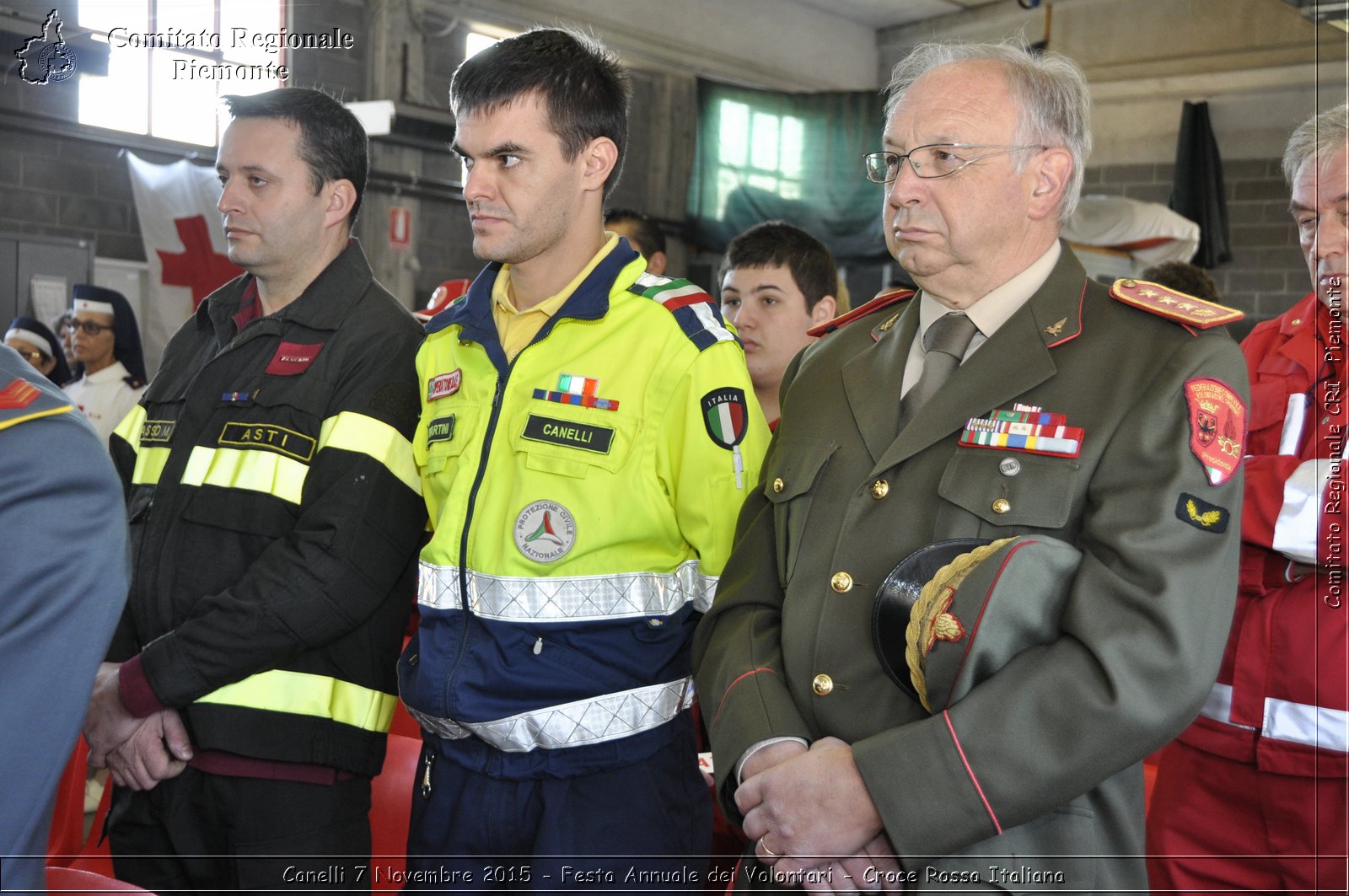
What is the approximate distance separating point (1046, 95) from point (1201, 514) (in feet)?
1.92

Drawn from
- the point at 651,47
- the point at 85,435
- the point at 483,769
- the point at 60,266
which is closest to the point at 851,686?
the point at 483,769

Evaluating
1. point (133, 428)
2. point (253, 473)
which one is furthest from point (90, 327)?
point (253, 473)

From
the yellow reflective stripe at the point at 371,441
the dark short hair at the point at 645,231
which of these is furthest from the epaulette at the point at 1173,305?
the dark short hair at the point at 645,231

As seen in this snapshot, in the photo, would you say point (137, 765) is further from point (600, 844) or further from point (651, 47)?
point (651, 47)

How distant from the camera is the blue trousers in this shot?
60.9 inches

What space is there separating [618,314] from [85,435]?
0.85 metres

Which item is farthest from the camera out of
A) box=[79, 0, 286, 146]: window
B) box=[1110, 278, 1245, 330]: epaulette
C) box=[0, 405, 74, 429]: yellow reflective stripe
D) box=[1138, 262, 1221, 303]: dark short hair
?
box=[1138, 262, 1221, 303]: dark short hair

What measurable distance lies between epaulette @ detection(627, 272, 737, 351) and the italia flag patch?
9 centimetres

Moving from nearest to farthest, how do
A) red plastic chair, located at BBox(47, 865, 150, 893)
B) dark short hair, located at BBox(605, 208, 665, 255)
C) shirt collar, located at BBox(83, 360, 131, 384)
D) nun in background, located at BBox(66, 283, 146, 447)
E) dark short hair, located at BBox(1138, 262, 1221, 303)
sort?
1. red plastic chair, located at BBox(47, 865, 150, 893)
2. dark short hair, located at BBox(1138, 262, 1221, 303)
3. dark short hair, located at BBox(605, 208, 665, 255)
4. nun in background, located at BBox(66, 283, 146, 447)
5. shirt collar, located at BBox(83, 360, 131, 384)

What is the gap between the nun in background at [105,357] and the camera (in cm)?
436

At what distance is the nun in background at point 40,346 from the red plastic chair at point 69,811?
2.49 m

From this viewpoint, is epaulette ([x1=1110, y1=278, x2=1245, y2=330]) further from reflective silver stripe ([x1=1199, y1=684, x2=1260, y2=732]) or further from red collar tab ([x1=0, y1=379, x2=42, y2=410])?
red collar tab ([x1=0, y1=379, x2=42, y2=410])

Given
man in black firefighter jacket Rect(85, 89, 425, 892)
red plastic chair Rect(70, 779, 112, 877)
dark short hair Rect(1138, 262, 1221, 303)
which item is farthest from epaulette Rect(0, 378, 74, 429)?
dark short hair Rect(1138, 262, 1221, 303)

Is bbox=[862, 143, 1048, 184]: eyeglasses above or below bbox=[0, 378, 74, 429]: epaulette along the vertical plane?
above
